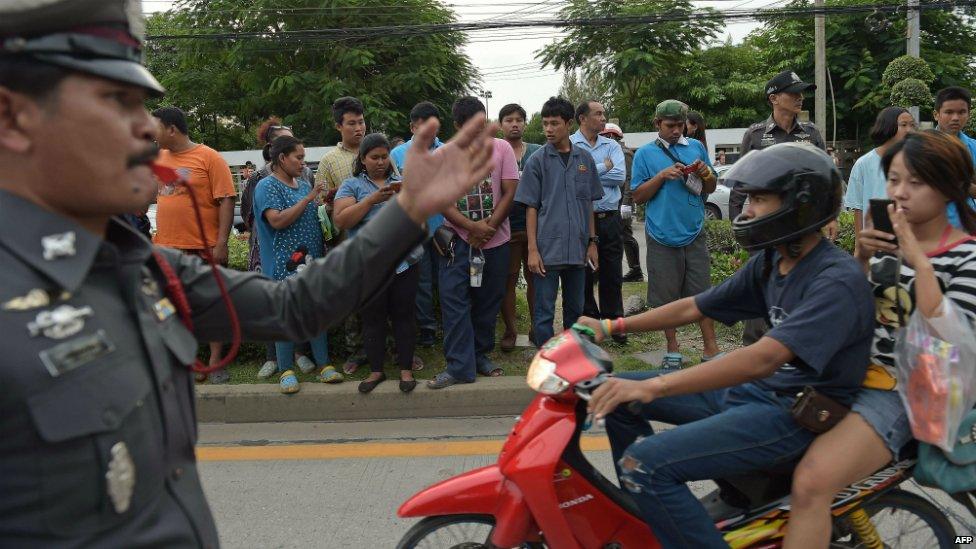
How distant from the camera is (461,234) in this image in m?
5.42

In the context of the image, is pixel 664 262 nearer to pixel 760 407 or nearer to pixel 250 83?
pixel 760 407

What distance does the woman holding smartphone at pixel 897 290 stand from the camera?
7.75ft

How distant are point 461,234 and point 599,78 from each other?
26957 mm

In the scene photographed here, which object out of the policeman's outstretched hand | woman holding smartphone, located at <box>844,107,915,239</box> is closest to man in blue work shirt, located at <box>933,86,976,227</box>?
woman holding smartphone, located at <box>844,107,915,239</box>

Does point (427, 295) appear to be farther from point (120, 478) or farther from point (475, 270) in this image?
point (120, 478)

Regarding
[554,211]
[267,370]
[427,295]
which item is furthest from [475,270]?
[267,370]

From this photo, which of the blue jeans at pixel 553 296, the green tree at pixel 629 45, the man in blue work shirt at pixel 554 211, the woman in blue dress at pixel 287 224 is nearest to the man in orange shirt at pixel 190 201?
the woman in blue dress at pixel 287 224

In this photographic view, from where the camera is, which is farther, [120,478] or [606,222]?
[606,222]

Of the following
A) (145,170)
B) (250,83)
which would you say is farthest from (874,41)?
(145,170)

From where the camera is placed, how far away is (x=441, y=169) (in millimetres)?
1568

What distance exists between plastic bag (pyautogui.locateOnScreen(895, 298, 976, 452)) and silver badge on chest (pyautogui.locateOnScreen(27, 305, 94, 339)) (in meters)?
2.20

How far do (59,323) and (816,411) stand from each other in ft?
6.85

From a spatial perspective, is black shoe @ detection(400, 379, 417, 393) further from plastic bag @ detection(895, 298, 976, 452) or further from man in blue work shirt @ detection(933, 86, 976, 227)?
man in blue work shirt @ detection(933, 86, 976, 227)

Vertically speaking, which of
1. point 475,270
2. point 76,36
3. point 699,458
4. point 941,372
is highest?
point 76,36
